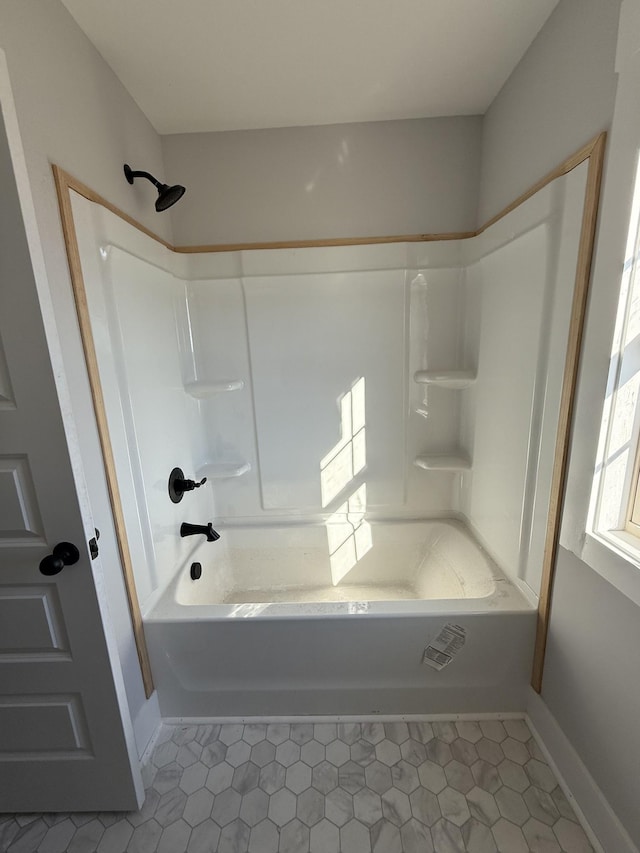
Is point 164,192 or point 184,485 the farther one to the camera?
point 184,485

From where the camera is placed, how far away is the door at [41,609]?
0.87 meters

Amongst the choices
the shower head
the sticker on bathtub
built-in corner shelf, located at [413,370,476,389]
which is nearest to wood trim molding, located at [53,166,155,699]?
the shower head

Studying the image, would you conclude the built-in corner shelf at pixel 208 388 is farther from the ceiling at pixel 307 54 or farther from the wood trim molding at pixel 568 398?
the wood trim molding at pixel 568 398

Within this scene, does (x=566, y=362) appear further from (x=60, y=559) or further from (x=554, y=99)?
(x=60, y=559)

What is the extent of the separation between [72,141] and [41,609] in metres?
1.37

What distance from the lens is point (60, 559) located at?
957 millimetres

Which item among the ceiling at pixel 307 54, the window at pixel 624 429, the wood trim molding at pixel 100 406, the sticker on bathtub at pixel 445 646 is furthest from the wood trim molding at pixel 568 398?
the wood trim molding at pixel 100 406

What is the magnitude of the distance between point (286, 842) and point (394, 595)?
1.11 meters

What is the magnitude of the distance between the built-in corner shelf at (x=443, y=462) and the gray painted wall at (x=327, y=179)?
116 cm

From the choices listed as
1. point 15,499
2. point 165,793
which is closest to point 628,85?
point 15,499

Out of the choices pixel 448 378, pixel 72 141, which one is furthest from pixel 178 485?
pixel 448 378

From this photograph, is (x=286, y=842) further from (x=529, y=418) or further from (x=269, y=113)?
(x=269, y=113)

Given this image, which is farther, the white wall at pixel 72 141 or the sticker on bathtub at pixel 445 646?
the sticker on bathtub at pixel 445 646

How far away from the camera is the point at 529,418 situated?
135 centimetres
